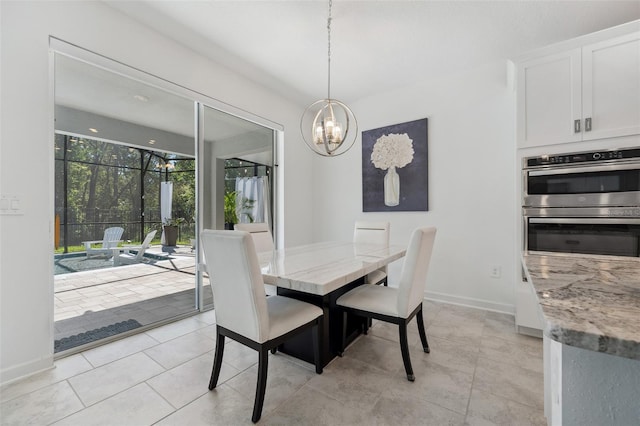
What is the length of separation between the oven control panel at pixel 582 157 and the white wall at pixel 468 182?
496 mm

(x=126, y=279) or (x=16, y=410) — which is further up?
(x=126, y=279)

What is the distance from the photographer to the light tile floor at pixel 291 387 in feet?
4.75

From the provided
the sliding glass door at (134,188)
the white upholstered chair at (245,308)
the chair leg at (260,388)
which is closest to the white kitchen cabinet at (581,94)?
the white upholstered chair at (245,308)

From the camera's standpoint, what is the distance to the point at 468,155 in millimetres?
3121

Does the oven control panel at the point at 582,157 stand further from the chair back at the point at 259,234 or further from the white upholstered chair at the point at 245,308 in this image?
the chair back at the point at 259,234

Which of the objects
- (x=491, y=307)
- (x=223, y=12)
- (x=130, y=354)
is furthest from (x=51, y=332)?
(x=491, y=307)

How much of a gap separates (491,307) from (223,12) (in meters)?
3.78

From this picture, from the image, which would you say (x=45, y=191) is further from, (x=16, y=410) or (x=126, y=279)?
(x=126, y=279)

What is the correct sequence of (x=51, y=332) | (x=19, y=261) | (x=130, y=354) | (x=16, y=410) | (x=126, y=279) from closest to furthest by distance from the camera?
(x=16, y=410) → (x=19, y=261) → (x=51, y=332) → (x=130, y=354) → (x=126, y=279)

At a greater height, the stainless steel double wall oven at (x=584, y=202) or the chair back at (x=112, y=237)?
the stainless steel double wall oven at (x=584, y=202)

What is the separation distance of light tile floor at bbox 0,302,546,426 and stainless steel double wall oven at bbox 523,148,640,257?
0.90 metres

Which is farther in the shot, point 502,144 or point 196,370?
point 502,144

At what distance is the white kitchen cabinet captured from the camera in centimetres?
202

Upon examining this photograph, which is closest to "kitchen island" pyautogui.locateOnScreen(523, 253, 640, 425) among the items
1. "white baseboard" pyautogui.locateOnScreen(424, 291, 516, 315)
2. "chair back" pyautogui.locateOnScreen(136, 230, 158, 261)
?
"white baseboard" pyautogui.locateOnScreen(424, 291, 516, 315)
